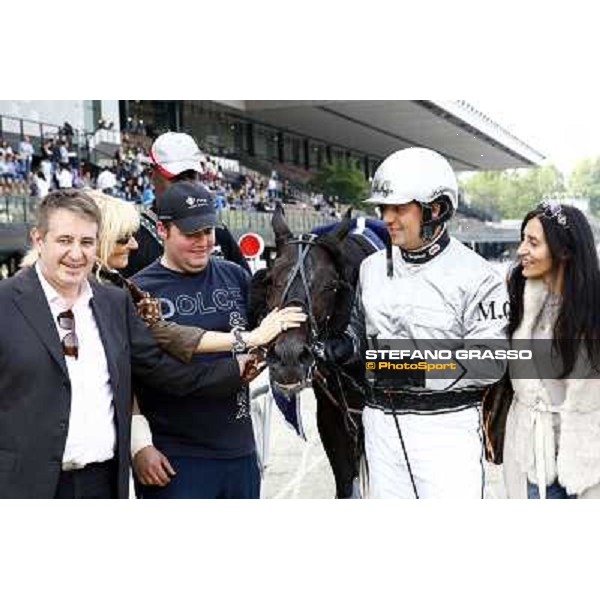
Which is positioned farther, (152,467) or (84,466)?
(152,467)

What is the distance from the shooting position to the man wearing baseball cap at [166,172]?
2.72 metres

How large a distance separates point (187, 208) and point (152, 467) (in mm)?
806

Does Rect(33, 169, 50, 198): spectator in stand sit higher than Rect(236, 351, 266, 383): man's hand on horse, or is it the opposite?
Rect(33, 169, 50, 198): spectator in stand

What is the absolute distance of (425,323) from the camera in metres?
2.52

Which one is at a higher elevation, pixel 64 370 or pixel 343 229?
pixel 343 229

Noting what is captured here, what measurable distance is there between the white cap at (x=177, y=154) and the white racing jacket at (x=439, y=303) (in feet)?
2.17

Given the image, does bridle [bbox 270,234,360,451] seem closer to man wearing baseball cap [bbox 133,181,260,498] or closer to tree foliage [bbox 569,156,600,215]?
man wearing baseball cap [bbox 133,181,260,498]

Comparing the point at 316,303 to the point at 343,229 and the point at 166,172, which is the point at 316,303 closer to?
the point at 343,229

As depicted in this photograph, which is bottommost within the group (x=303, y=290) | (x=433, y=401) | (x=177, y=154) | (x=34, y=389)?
(x=433, y=401)

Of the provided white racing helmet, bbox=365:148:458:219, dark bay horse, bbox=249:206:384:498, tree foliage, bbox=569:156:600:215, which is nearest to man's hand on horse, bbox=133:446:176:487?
dark bay horse, bbox=249:206:384:498

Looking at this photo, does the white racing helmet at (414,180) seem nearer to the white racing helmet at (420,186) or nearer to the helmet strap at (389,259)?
the white racing helmet at (420,186)

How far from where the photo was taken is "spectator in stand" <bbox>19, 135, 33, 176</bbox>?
2.62 meters

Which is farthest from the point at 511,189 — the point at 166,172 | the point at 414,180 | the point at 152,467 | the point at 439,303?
the point at 152,467
